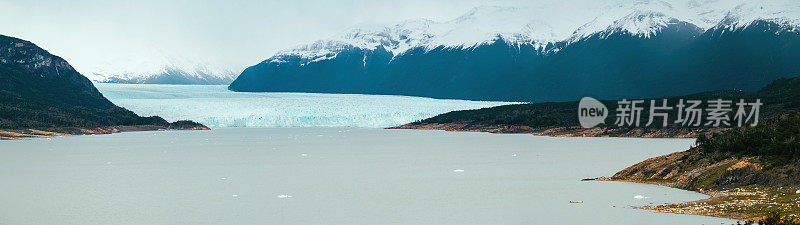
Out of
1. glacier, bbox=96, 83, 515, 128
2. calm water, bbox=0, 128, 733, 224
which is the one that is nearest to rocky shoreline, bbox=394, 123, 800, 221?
calm water, bbox=0, 128, 733, 224

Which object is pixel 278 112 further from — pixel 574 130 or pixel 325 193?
pixel 325 193

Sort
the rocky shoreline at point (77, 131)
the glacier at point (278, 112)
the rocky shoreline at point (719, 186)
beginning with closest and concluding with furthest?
1. the rocky shoreline at point (719, 186)
2. the rocky shoreline at point (77, 131)
3. the glacier at point (278, 112)

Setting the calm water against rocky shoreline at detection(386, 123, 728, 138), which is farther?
rocky shoreline at detection(386, 123, 728, 138)

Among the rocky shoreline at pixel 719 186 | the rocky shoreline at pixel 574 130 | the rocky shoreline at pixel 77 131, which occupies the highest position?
the rocky shoreline at pixel 719 186

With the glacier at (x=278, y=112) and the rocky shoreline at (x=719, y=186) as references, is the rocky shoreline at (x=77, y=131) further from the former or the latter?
the rocky shoreline at (x=719, y=186)

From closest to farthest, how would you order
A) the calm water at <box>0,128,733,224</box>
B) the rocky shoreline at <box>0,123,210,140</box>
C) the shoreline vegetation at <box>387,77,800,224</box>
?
the shoreline vegetation at <box>387,77,800,224</box> → the calm water at <box>0,128,733,224</box> → the rocky shoreline at <box>0,123,210,140</box>

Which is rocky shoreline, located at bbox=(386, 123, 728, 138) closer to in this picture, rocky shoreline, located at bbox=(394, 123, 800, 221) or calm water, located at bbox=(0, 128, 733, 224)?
calm water, located at bbox=(0, 128, 733, 224)

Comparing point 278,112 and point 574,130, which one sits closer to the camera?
point 574,130

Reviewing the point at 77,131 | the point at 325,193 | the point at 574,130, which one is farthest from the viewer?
the point at 77,131

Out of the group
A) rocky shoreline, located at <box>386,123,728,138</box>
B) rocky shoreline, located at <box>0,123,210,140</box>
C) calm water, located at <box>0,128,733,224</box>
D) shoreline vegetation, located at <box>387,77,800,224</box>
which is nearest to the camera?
shoreline vegetation, located at <box>387,77,800,224</box>

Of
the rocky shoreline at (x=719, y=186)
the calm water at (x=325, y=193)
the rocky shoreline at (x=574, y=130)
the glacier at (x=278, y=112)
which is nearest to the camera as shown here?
the rocky shoreline at (x=719, y=186)

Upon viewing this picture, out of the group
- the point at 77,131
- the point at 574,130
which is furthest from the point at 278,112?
the point at 574,130

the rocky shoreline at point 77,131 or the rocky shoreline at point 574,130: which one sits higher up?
the rocky shoreline at point 574,130

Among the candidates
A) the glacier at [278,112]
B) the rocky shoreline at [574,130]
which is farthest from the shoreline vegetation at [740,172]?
the glacier at [278,112]
